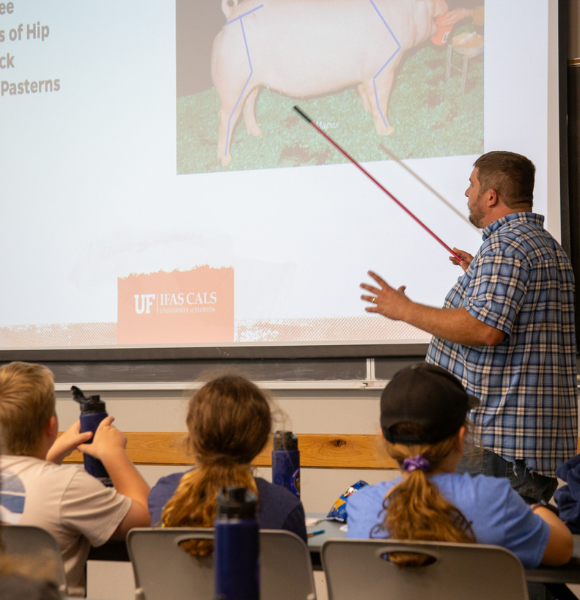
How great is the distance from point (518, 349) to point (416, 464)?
2.66 ft

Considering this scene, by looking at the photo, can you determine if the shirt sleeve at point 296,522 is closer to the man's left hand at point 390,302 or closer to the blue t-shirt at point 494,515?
the blue t-shirt at point 494,515

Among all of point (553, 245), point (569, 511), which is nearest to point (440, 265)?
point (553, 245)

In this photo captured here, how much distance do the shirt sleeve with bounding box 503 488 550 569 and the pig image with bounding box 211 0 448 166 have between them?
1.84m

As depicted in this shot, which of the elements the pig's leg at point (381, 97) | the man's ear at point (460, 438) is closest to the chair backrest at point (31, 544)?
the man's ear at point (460, 438)

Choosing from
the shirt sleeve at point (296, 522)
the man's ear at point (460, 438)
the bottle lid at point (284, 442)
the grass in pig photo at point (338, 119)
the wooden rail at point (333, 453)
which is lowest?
the wooden rail at point (333, 453)

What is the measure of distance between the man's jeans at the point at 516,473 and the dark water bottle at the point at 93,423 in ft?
3.04

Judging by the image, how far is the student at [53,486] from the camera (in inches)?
52.6

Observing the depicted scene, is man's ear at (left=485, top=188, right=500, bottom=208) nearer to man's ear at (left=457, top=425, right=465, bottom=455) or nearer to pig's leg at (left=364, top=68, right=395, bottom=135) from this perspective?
pig's leg at (left=364, top=68, right=395, bottom=135)

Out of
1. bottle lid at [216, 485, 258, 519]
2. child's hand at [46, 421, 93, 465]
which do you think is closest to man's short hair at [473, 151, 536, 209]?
child's hand at [46, 421, 93, 465]

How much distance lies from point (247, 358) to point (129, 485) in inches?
50.6

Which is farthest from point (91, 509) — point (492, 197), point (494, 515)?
point (492, 197)

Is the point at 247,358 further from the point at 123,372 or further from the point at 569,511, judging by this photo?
the point at 569,511

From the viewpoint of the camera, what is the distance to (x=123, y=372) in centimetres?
289

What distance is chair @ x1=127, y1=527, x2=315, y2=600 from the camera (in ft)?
3.68
